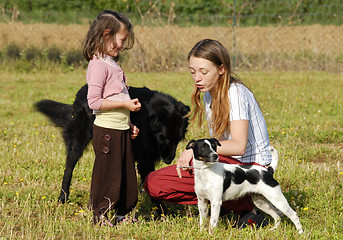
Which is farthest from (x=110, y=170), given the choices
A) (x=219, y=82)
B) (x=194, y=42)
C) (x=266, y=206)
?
(x=194, y=42)

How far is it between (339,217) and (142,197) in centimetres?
187

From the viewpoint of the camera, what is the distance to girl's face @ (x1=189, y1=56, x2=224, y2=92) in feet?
11.2

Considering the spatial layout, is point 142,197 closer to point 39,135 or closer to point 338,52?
point 39,135

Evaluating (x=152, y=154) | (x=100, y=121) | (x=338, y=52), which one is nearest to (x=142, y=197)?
(x=152, y=154)

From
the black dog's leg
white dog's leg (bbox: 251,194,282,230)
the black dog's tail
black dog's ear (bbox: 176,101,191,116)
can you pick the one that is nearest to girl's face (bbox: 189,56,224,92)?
black dog's ear (bbox: 176,101,191,116)

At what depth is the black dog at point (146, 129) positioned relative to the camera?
13.8 ft

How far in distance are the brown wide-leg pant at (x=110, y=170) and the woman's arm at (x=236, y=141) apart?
76 centimetres

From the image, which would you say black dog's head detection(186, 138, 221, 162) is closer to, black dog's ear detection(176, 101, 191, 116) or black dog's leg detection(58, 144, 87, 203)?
black dog's ear detection(176, 101, 191, 116)

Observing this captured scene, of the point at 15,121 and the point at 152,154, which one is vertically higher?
the point at 152,154

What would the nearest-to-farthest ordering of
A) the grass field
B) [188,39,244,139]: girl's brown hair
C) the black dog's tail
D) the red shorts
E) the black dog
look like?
[188,39,244,139]: girl's brown hair
the red shorts
the black dog
the black dog's tail
the grass field

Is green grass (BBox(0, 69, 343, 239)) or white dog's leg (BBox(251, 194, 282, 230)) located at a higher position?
white dog's leg (BBox(251, 194, 282, 230))

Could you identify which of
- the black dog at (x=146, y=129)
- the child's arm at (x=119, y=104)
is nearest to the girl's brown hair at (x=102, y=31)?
the child's arm at (x=119, y=104)

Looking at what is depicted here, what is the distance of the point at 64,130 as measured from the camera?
Result: 14.7 feet

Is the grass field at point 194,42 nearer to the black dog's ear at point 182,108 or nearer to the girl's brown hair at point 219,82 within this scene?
the black dog's ear at point 182,108
